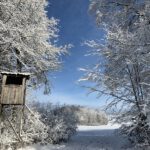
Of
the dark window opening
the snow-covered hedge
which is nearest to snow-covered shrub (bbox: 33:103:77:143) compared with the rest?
the snow-covered hedge

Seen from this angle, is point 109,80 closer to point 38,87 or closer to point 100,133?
point 38,87

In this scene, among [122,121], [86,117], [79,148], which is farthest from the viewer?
[86,117]

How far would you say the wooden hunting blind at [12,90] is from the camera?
1409 cm

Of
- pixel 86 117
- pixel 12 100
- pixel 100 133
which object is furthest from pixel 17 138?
pixel 86 117

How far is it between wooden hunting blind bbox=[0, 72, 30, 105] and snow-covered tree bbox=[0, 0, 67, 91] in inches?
60.3

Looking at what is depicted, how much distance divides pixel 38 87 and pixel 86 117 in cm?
1024

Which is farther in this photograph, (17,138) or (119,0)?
(119,0)

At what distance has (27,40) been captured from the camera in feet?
54.0

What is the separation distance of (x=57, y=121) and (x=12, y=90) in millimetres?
3761

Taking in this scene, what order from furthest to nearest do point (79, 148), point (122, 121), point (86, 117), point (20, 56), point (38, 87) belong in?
1. point (86, 117)
2. point (38, 87)
3. point (20, 56)
4. point (79, 148)
5. point (122, 121)

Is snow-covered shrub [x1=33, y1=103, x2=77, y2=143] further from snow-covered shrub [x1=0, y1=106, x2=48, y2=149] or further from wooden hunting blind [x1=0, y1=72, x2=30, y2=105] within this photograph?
wooden hunting blind [x1=0, y1=72, x2=30, y2=105]

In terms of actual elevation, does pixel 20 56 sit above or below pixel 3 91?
above

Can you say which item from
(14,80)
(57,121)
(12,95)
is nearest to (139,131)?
(57,121)

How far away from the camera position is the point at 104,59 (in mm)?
14875
